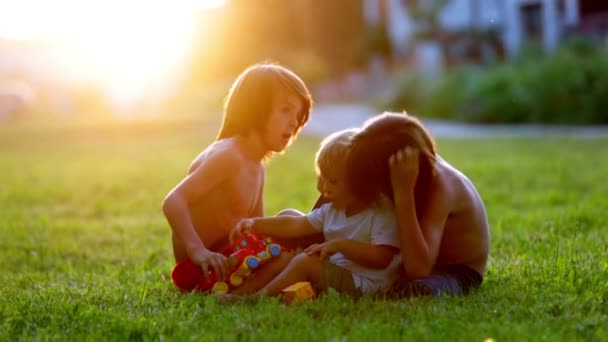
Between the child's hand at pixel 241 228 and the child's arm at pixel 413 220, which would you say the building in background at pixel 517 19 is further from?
the child's arm at pixel 413 220

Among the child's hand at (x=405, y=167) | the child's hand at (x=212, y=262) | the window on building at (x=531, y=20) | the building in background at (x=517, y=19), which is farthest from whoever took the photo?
the window on building at (x=531, y=20)

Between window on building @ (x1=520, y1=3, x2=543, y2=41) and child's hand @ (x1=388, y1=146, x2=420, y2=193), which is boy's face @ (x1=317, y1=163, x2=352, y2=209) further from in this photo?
window on building @ (x1=520, y1=3, x2=543, y2=41)

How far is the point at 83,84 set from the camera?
3325cm

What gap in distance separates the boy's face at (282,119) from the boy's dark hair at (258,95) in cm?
2

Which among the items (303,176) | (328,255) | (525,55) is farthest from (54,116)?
(328,255)

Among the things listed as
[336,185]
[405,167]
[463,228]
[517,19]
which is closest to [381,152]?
[405,167]

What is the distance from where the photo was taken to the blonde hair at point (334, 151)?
13.3 feet

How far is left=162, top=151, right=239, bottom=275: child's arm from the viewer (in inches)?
171

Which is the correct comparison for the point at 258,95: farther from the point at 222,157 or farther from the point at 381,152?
the point at 381,152

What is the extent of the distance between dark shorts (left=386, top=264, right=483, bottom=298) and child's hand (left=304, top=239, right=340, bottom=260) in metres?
0.29

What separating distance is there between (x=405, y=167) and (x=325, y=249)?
507 mm

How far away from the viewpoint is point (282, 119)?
463 cm

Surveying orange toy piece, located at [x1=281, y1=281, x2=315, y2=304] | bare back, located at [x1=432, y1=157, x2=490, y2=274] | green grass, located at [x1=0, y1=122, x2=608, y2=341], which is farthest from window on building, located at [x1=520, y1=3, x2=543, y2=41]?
orange toy piece, located at [x1=281, y1=281, x2=315, y2=304]

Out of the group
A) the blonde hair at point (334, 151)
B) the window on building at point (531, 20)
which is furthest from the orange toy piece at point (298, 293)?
the window on building at point (531, 20)
